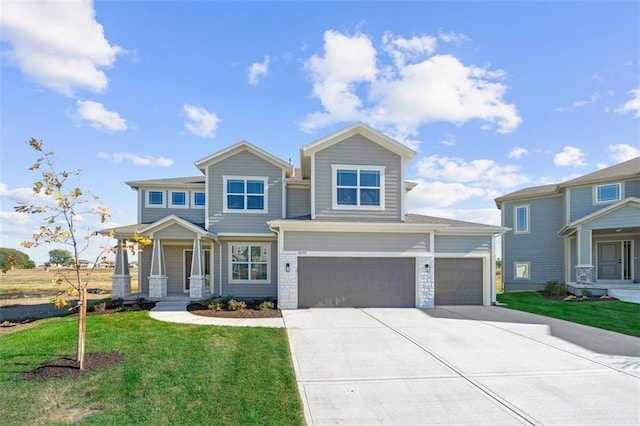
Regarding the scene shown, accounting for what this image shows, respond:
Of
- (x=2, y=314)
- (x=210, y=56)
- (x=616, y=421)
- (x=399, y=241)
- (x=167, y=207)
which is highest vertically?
(x=210, y=56)

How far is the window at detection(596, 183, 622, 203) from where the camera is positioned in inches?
706

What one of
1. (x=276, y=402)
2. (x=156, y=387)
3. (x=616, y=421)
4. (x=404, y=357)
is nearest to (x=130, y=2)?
(x=156, y=387)

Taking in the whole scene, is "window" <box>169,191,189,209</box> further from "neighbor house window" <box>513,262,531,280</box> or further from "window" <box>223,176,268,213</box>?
"neighbor house window" <box>513,262,531,280</box>

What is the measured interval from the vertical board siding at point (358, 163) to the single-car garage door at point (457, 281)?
2870 mm

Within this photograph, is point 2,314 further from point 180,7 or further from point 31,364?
point 180,7

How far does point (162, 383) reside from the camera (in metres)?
5.74

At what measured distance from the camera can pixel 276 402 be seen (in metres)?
5.09

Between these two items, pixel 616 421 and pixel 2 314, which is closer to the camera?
pixel 616 421

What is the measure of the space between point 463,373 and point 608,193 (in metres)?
17.5

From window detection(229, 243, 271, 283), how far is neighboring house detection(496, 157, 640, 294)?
48.7 ft

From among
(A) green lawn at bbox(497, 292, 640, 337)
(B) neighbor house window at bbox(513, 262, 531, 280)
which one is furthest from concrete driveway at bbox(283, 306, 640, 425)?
(B) neighbor house window at bbox(513, 262, 531, 280)

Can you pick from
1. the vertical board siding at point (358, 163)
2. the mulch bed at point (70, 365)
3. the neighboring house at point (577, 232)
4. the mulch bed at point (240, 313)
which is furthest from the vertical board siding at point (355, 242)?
the neighboring house at point (577, 232)

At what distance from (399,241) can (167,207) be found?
1082cm

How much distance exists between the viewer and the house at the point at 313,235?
13.2 meters
